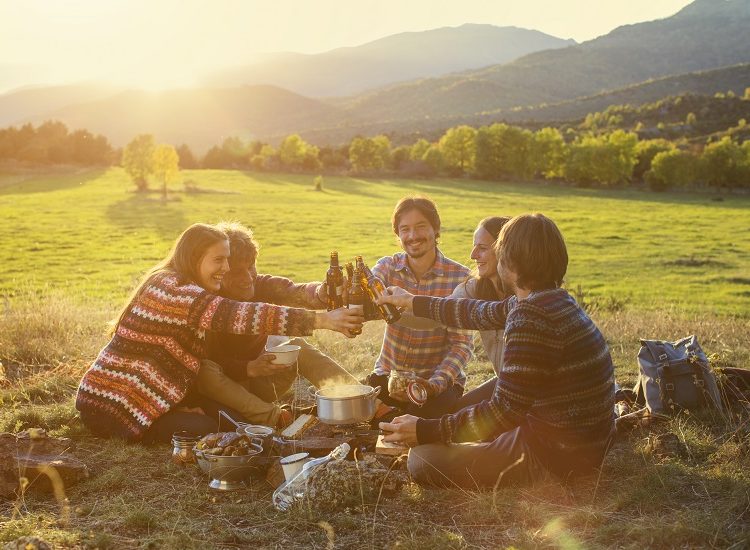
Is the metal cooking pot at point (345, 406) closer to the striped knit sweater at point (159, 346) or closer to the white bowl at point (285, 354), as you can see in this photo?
the striped knit sweater at point (159, 346)

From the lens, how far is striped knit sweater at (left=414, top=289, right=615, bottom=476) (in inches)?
168

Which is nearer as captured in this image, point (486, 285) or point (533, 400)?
point (533, 400)

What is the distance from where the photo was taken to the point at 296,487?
15.8ft


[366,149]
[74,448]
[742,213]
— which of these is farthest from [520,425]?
[366,149]

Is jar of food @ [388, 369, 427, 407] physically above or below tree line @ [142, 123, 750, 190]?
below

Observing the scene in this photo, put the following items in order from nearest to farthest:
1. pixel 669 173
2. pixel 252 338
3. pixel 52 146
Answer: pixel 252 338 → pixel 669 173 → pixel 52 146

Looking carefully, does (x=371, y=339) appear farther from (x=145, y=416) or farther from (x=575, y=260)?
(x=575, y=260)

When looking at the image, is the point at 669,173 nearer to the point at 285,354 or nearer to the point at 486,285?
the point at 486,285

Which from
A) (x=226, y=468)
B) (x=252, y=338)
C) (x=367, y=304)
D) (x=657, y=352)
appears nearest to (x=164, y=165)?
(x=252, y=338)

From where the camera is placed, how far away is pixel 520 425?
15.6 ft

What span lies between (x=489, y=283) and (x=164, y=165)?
173ft

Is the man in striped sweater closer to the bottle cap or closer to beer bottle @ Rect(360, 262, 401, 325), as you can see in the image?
the bottle cap

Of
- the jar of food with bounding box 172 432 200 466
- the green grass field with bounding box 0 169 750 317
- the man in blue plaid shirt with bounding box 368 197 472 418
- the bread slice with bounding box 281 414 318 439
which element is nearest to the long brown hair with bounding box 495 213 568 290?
the man in blue plaid shirt with bounding box 368 197 472 418

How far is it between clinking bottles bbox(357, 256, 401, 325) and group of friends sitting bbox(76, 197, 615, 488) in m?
0.11
